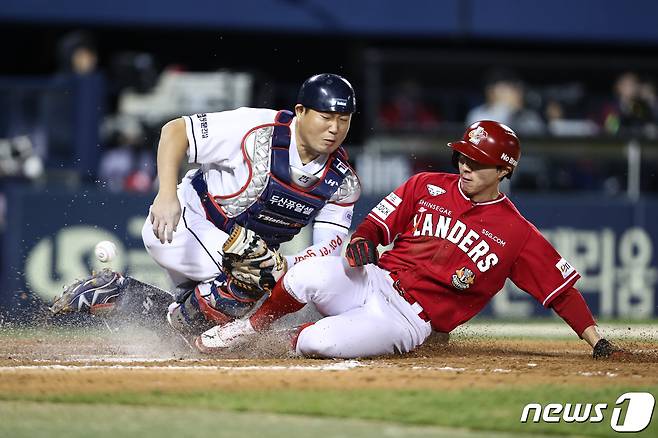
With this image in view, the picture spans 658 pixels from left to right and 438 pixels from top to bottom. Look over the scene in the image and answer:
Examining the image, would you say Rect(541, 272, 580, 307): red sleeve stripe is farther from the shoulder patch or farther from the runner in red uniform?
the shoulder patch

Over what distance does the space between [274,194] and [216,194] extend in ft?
1.28

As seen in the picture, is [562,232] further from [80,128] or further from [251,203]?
[251,203]

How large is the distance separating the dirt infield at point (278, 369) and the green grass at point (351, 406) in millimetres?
156

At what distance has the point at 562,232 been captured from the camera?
11383mm

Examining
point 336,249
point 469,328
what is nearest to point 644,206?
point 469,328

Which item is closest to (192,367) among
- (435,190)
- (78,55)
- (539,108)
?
(435,190)

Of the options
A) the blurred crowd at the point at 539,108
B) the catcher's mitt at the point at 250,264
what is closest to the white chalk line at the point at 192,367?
the catcher's mitt at the point at 250,264

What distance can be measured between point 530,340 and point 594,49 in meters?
9.29

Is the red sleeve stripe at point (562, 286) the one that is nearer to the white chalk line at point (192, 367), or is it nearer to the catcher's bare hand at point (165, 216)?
the white chalk line at point (192, 367)

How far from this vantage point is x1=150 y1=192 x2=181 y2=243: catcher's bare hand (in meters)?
5.63

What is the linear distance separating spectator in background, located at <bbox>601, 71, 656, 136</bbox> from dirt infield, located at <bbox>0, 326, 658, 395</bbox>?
240 inches

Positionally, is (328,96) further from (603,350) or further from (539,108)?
(539,108)

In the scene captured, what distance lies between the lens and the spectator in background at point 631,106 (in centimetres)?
1266

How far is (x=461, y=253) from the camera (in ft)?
19.9
